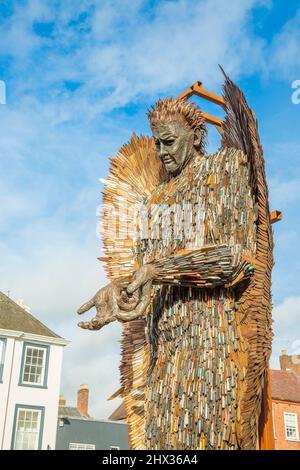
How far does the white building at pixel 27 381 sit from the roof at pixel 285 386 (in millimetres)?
9502

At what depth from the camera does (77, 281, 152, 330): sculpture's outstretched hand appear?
8.22ft

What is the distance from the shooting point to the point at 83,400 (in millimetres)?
25531

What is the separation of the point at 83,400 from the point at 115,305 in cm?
2443

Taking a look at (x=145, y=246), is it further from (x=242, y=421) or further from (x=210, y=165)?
(x=242, y=421)

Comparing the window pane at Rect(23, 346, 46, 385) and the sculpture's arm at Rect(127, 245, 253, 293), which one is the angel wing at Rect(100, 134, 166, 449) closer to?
the sculpture's arm at Rect(127, 245, 253, 293)

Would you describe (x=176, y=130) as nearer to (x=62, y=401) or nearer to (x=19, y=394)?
(x=19, y=394)

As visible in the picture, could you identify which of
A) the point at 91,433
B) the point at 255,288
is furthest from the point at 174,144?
the point at 91,433

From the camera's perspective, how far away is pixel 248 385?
104 inches

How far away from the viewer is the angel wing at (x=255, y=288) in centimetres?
265

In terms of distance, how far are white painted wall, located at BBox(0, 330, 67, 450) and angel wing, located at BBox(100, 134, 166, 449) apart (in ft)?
51.8

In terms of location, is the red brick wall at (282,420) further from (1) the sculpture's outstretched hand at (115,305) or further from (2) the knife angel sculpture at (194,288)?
(1) the sculpture's outstretched hand at (115,305)

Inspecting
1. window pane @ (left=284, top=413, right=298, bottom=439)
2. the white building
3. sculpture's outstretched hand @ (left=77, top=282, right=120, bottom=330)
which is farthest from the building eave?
sculpture's outstretched hand @ (left=77, top=282, right=120, bottom=330)
